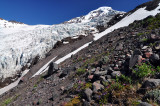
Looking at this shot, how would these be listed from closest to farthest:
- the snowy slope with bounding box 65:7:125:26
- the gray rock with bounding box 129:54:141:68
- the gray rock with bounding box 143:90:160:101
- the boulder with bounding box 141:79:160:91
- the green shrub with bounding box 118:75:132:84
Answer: the gray rock with bounding box 143:90:160:101
the boulder with bounding box 141:79:160:91
the green shrub with bounding box 118:75:132:84
the gray rock with bounding box 129:54:141:68
the snowy slope with bounding box 65:7:125:26

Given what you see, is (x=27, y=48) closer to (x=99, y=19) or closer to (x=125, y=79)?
(x=125, y=79)

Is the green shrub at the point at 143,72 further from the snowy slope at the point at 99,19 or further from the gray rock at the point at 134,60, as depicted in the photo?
the snowy slope at the point at 99,19

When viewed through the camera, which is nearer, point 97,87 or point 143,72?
point 143,72

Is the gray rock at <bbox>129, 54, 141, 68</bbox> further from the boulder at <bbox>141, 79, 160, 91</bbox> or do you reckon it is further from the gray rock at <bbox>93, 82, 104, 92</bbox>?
the gray rock at <bbox>93, 82, 104, 92</bbox>

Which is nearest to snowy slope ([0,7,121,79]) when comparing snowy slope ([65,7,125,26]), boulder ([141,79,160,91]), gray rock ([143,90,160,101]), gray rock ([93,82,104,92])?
snowy slope ([65,7,125,26])

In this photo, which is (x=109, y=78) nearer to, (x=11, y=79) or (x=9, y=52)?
(x=11, y=79)

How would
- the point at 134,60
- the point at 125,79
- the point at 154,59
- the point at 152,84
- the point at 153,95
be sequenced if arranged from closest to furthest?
1. the point at 153,95
2. the point at 152,84
3. the point at 125,79
4. the point at 154,59
5. the point at 134,60

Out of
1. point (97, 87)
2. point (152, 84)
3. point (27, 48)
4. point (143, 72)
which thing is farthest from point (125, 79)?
point (27, 48)

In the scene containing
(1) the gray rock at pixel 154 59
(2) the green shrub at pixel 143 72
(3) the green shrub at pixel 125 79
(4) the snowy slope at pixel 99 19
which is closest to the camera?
(2) the green shrub at pixel 143 72

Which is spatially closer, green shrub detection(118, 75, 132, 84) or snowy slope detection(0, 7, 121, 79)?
green shrub detection(118, 75, 132, 84)

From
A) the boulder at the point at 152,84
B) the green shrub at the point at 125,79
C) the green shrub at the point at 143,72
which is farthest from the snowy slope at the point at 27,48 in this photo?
the boulder at the point at 152,84

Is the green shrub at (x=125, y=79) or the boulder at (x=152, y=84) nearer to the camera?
the boulder at (x=152, y=84)

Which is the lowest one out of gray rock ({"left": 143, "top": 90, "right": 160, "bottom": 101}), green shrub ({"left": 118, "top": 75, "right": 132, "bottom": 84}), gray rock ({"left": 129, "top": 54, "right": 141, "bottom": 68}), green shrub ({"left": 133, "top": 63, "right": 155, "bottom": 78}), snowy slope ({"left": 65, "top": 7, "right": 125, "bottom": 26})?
gray rock ({"left": 143, "top": 90, "right": 160, "bottom": 101})

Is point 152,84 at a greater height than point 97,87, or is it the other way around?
point 152,84
